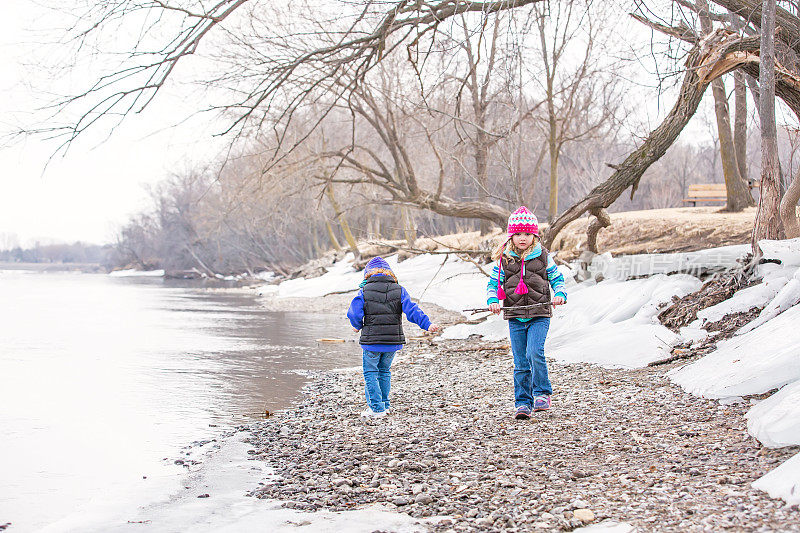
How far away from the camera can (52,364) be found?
1216 cm

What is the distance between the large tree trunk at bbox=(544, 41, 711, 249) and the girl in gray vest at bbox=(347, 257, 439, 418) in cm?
548

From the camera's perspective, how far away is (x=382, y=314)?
7047mm

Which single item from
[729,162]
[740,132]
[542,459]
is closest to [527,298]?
[542,459]

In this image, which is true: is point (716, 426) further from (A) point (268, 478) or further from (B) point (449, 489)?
(A) point (268, 478)

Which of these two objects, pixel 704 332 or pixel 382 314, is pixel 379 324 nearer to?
pixel 382 314

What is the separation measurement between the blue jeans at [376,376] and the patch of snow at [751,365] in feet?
8.96

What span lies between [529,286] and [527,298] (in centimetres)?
10

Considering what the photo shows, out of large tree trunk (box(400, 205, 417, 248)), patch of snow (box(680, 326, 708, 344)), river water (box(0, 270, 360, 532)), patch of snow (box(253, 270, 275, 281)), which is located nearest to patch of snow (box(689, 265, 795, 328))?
patch of snow (box(680, 326, 708, 344))

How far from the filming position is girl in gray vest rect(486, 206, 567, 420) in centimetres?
622

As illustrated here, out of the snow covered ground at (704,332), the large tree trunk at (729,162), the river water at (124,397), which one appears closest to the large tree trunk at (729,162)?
the large tree trunk at (729,162)

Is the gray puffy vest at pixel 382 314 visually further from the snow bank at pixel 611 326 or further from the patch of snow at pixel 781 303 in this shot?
the patch of snow at pixel 781 303

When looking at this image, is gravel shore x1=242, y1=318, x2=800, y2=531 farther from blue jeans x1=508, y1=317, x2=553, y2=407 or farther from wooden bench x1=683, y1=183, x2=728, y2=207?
wooden bench x1=683, y1=183, x2=728, y2=207

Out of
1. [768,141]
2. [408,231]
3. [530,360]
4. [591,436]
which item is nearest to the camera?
[591,436]

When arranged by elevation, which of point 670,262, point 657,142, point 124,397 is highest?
point 657,142
